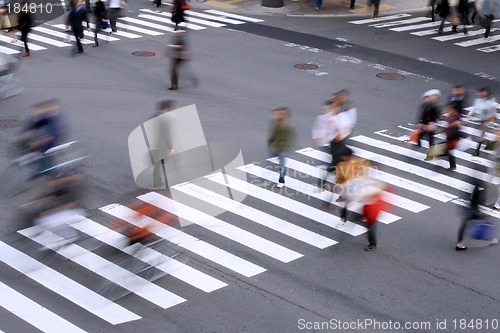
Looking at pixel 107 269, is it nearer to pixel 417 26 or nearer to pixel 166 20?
pixel 166 20

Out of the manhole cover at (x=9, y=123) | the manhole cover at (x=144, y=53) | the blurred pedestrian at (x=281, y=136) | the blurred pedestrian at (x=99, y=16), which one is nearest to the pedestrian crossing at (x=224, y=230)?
the blurred pedestrian at (x=281, y=136)

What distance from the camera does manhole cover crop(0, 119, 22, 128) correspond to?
61.9 ft

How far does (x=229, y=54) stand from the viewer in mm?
25984

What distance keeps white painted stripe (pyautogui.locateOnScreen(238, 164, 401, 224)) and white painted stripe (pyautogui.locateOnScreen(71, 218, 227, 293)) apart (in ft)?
11.4

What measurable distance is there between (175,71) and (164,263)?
9818 millimetres

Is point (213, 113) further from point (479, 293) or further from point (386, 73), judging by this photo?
point (479, 293)

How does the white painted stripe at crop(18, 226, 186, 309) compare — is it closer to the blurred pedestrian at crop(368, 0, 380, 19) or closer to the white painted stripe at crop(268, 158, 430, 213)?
the white painted stripe at crop(268, 158, 430, 213)

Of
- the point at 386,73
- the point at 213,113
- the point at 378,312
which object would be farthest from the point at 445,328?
the point at 386,73

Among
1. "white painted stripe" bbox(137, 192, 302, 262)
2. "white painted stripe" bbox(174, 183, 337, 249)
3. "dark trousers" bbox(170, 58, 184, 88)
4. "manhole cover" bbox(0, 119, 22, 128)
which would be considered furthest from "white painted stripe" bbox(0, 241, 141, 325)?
"dark trousers" bbox(170, 58, 184, 88)

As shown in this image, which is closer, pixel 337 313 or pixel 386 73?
pixel 337 313

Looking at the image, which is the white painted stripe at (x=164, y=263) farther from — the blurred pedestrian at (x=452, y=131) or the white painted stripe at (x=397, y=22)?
the white painted stripe at (x=397, y=22)

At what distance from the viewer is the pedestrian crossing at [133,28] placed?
86.9 ft

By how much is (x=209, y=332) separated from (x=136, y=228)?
6.90 ft

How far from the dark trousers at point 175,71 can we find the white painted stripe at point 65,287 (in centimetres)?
948
